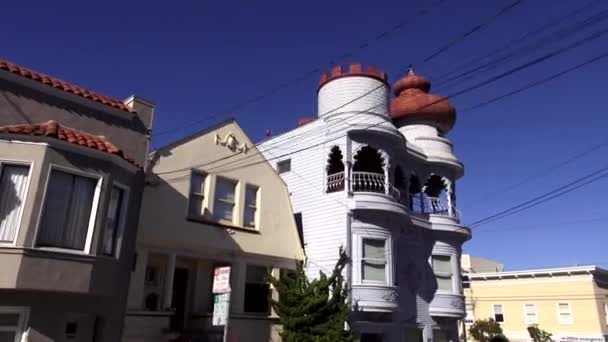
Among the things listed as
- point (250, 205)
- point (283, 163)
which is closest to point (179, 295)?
point (250, 205)

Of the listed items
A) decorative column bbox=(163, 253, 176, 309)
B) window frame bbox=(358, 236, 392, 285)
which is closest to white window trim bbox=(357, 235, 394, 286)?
window frame bbox=(358, 236, 392, 285)

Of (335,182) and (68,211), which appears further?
(335,182)

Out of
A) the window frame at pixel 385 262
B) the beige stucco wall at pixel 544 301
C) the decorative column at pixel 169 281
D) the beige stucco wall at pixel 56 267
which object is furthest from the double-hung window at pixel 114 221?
the beige stucco wall at pixel 544 301

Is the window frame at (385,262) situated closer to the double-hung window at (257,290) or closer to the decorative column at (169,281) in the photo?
the double-hung window at (257,290)

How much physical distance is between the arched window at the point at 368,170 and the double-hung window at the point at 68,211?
12283 mm

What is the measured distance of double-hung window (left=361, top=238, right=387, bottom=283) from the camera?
2112 centimetres

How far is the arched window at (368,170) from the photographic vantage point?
74.3 ft

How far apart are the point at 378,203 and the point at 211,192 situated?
7060mm

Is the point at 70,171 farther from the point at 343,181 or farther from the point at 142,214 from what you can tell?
the point at 343,181

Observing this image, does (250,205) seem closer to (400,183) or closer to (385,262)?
(385,262)

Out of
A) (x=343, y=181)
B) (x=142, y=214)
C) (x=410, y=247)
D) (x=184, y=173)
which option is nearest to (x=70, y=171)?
(x=142, y=214)

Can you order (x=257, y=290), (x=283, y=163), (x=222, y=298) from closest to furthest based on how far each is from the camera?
(x=222, y=298) → (x=257, y=290) → (x=283, y=163)

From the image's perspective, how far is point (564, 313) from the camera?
1629 inches

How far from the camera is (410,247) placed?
77.7 ft
